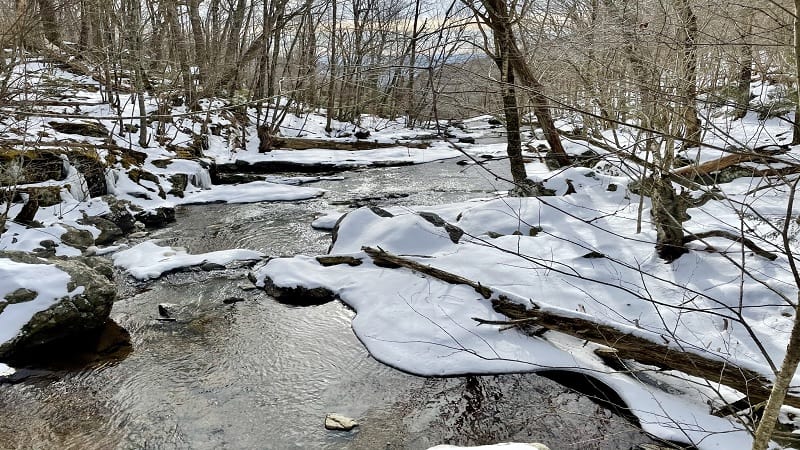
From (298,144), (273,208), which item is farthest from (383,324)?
(298,144)

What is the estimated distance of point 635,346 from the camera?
4141 millimetres

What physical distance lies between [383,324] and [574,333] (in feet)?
6.38

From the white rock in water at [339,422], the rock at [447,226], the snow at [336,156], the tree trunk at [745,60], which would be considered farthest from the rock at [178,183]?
the tree trunk at [745,60]

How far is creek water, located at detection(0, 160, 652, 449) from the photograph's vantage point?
371 centimetres

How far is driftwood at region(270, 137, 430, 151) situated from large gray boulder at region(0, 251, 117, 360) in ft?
36.4

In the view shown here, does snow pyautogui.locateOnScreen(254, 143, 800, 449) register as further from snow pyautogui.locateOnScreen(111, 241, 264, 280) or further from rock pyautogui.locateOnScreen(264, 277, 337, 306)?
snow pyautogui.locateOnScreen(111, 241, 264, 280)

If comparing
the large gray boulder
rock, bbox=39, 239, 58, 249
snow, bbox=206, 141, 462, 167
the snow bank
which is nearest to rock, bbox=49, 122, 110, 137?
snow, bbox=206, 141, 462, 167

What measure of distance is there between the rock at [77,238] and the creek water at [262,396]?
81.1 inches

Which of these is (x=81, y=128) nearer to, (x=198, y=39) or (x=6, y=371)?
(x=198, y=39)

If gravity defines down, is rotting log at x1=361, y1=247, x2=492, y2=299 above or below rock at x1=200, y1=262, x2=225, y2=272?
above

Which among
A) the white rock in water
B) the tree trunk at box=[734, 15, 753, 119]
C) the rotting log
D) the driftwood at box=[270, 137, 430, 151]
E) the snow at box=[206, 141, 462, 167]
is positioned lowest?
the white rock in water

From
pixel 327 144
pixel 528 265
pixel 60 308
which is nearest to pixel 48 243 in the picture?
pixel 60 308

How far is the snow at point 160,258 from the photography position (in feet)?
22.0

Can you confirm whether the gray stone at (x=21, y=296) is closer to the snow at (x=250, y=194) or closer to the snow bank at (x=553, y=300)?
the snow bank at (x=553, y=300)
